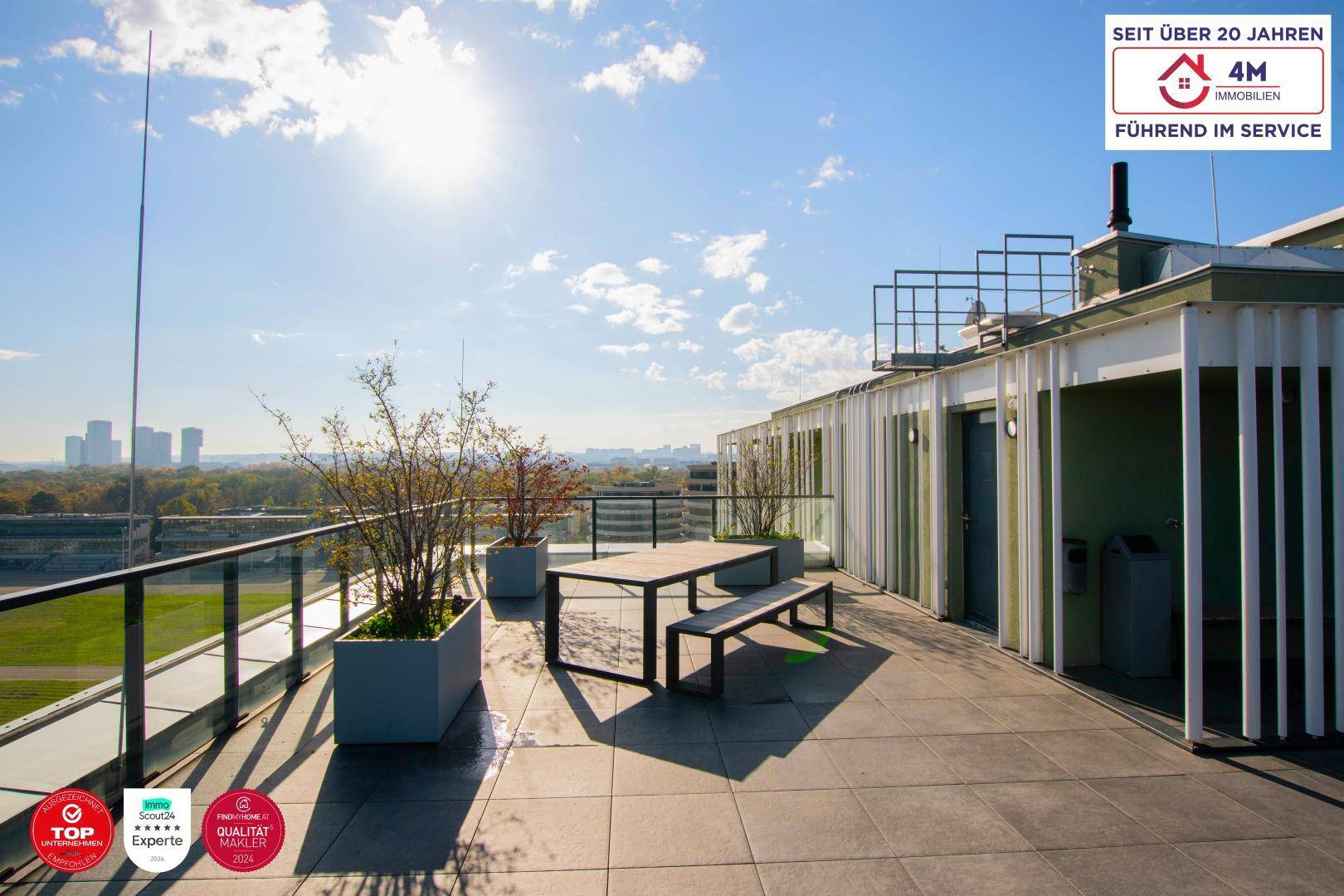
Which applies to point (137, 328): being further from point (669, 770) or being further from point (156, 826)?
point (669, 770)

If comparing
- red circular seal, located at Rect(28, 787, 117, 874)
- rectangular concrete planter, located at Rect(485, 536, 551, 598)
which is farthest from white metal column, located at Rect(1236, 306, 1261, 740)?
rectangular concrete planter, located at Rect(485, 536, 551, 598)

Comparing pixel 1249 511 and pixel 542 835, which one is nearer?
pixel 542 835

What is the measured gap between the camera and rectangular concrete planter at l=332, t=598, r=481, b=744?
3441 millimetres

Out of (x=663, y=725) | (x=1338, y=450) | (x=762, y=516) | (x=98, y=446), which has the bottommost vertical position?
(x=663, y=725)

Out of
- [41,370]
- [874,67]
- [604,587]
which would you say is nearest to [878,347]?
[874,67]

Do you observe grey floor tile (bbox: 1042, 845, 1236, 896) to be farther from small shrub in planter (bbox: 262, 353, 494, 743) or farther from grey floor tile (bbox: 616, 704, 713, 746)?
small shrub in planter (bbox: 262, 353, 494, 743)

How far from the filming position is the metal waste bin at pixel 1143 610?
4.52 meters

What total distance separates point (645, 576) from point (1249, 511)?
3.59m

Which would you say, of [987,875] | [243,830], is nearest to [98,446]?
[243,830]

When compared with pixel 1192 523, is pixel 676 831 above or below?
below

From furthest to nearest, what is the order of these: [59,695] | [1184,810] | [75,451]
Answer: [75,451]
[1184,810]
[59,695]

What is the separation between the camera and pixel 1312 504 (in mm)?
3398

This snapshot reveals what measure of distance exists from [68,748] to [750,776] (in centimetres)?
293

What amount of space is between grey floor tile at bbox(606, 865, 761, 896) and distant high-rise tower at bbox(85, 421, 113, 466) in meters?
5.34
